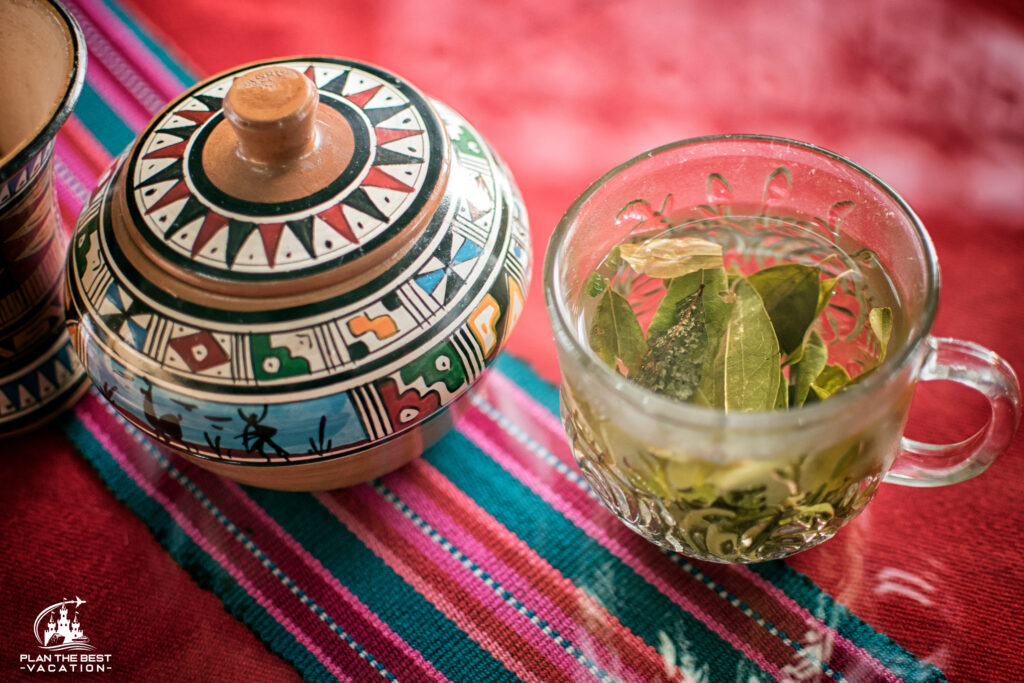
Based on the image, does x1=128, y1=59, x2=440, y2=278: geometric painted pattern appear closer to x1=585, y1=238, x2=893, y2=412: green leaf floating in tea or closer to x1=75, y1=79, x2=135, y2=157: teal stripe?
x1=585, y1=238, x2=893, y2=412: green leaf floating in tea

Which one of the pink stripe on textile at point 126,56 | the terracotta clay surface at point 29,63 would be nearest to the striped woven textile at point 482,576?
the terracotta clay surface at point 29,63

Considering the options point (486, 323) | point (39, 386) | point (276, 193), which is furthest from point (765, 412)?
point (39, 386)

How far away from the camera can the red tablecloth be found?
56 centimetres

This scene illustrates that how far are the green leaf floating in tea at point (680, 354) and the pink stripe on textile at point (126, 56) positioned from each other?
22.4 inches

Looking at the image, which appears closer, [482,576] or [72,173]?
[482,576]

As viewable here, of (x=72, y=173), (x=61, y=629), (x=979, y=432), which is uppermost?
(x=979, y=432)

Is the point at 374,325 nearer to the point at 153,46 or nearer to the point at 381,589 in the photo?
the point at 381,589

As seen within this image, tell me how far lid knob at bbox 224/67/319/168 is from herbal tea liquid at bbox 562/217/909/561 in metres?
0.19

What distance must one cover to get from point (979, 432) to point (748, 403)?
13cm

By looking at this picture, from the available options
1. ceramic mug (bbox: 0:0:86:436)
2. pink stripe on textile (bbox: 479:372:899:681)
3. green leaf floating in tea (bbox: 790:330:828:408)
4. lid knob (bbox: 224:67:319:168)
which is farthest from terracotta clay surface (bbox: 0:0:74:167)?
green leaf floating in tea (bbox: 790:330:828:408)

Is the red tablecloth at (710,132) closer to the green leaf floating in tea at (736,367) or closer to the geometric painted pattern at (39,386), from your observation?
the geometric painted pattern at (39,386)

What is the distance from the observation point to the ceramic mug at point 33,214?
520mm

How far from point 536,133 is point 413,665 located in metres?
0.49

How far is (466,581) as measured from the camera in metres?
0.58
